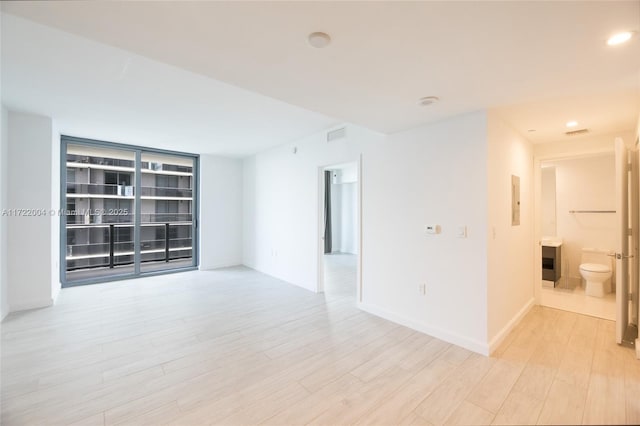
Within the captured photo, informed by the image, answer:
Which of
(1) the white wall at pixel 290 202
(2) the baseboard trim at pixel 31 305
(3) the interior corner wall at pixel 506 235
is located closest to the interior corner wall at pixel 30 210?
(2) the baseboard trim at pixel 31 305

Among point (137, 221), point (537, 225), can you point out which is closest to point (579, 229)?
point (537, 225)

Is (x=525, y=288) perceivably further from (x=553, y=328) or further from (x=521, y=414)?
(x=521, y=414)

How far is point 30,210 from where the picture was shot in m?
3.80

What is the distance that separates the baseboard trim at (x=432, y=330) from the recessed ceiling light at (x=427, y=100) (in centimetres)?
229

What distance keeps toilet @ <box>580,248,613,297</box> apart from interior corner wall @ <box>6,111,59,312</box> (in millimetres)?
7899

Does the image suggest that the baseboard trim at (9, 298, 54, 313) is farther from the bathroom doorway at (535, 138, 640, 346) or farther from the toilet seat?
the toilet seat

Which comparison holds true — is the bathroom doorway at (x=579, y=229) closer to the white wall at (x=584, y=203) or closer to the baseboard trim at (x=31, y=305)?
the white wall at (x=584, y=203)

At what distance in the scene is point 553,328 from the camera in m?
A: 3.18

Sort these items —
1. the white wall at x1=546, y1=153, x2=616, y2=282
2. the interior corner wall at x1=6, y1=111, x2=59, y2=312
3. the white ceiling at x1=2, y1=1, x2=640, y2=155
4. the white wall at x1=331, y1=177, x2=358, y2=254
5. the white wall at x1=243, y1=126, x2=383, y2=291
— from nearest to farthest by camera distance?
the white ceiling at x1=2, y1=1, x2=640, y2=155 < the interior corner wall at x1=6, y1=111, x2=59, y2=312 < the white wall at x1=243, y1=126, x2=383, y2=291 < the white wall at x1=546, y1=153, x2=616, y2=282 < the white wall at x1=331, y1=177, x2=358, y2=254

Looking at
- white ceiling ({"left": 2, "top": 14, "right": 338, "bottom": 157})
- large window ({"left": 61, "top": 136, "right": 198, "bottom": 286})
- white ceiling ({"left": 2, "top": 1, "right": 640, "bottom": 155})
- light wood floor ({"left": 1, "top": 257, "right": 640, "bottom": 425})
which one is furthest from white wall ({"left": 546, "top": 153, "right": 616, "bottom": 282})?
large window ({"left": 61, "top": 136, "right": 198, "bottom": 286})

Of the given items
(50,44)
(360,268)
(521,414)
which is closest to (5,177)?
(50,44)

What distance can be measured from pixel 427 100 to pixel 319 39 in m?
→ 1.26

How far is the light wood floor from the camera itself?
6.17ft

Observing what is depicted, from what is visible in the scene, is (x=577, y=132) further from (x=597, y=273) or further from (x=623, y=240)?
(x=597, y=273)
